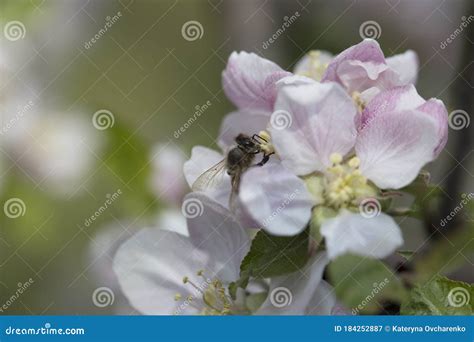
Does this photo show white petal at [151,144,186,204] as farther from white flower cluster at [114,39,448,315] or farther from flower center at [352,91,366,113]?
flower center at [352,91,366,113]

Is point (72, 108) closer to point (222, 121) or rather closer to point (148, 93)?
point (148, 93)

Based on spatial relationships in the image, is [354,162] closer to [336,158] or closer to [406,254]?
[336,158]

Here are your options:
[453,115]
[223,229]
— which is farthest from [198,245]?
[453,115]

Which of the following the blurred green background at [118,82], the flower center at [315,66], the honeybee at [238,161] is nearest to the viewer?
the honeybee at [238,161]

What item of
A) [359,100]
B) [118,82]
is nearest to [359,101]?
[359,100]

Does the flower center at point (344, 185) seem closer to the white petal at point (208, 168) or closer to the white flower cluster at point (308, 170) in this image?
the white flower cluster at point (308, 170)

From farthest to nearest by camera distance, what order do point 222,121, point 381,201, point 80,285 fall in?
1. point 80,285
2. point 222,121
3. point 381,201

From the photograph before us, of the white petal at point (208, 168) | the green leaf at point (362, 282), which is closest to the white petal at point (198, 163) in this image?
the white petal at point (208, 168)

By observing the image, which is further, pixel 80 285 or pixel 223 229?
pixel 80 285
